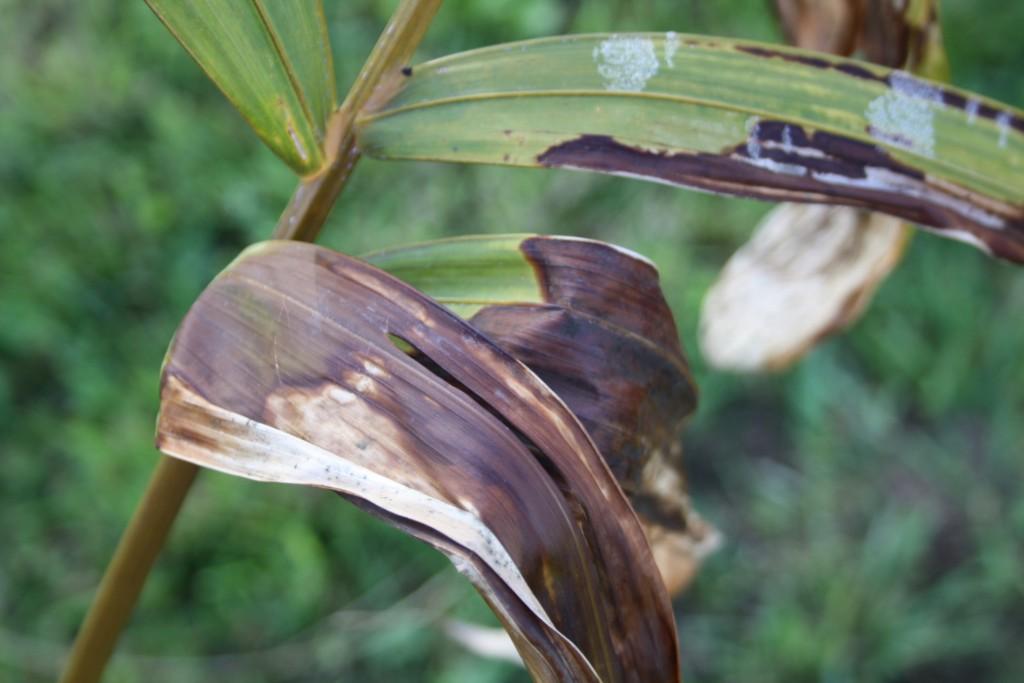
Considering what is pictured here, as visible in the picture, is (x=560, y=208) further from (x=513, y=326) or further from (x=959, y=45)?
(x=513, y=326)

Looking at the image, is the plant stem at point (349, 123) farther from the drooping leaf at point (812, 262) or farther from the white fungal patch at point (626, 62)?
the drooping leaf at point (812, 262)

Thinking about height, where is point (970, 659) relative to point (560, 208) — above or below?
below

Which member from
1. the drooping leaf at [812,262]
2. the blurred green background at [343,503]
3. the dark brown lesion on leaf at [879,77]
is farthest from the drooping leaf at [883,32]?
the blurred green background at [343,503]

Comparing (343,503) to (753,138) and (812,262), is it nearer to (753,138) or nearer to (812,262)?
(812,262)

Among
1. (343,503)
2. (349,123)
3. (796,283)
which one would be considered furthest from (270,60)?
(343,503)

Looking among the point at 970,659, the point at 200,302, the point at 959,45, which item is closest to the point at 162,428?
the point at 200,302

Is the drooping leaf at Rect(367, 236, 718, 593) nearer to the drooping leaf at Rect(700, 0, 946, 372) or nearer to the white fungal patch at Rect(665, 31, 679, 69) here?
the white fungal patch at Rect(665, 31, 679, 69)
